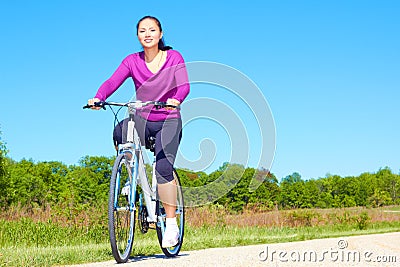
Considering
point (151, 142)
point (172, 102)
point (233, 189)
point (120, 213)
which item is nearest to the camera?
point (172, 102)

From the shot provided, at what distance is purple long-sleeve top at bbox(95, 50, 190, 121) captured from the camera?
19.1 feet

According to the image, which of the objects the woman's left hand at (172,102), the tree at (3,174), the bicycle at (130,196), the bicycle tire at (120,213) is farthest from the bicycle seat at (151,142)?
the tree at (3,174)

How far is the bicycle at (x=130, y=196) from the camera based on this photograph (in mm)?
5348

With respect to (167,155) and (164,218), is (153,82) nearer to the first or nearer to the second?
(167,155)

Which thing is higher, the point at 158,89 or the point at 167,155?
the point at 158,89

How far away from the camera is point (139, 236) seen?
10.5 m

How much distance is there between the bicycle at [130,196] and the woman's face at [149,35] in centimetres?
76

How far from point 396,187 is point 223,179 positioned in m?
73.9

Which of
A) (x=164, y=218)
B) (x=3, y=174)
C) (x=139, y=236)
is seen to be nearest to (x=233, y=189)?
(x=3, y=174)

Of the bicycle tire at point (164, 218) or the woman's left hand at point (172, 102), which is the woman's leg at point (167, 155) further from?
the woman's left hand at point (172, 102)

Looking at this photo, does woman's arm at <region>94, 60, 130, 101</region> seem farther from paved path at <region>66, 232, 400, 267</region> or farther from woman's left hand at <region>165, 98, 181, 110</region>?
paved path at <region>66, 232, 400, 267</region>

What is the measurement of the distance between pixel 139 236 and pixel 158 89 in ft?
17.3

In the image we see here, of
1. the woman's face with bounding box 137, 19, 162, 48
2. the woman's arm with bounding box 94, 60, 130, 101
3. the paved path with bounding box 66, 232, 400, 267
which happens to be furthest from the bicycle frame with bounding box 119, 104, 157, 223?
the woman's face with bounding box 137, 19, 162, 48

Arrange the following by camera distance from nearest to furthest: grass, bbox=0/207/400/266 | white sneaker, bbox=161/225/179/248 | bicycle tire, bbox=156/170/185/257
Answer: white sneaker, bbox=161/225/179/248, bicycle tire, bbox=156/170/185/257, grass, bbox=0/207/400/266
